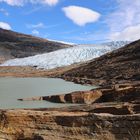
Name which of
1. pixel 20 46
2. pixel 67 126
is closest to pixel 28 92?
pixel 67 126

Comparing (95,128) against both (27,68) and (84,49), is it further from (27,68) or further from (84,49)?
(84,49)

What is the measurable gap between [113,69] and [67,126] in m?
23.5

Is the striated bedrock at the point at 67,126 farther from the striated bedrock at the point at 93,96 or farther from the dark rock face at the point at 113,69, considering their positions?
the dark rock face at the point at 113,69

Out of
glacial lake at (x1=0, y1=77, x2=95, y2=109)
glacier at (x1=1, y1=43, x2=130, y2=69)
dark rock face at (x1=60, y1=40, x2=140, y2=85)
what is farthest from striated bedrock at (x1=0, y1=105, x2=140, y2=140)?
glacier at (x1=1, y1=43, x2=130, y2=69)

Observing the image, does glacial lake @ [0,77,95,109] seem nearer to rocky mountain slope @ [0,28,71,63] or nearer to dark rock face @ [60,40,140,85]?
dark rock face @ [60,40,140,85]

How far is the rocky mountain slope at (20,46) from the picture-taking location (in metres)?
86.2

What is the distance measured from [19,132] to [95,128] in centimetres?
164

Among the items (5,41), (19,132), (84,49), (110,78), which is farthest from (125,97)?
(5,41)

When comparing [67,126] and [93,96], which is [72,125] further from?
[93,96]

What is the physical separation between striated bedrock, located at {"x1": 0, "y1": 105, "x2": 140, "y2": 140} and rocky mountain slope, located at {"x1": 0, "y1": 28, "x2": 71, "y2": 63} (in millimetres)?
73393

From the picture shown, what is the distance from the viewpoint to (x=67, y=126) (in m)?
7.96

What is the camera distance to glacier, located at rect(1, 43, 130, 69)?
48.0m

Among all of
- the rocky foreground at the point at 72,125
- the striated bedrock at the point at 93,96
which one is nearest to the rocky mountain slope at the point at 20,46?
the striated bedrock at the point at 93,96

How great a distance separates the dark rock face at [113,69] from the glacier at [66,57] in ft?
36.4
